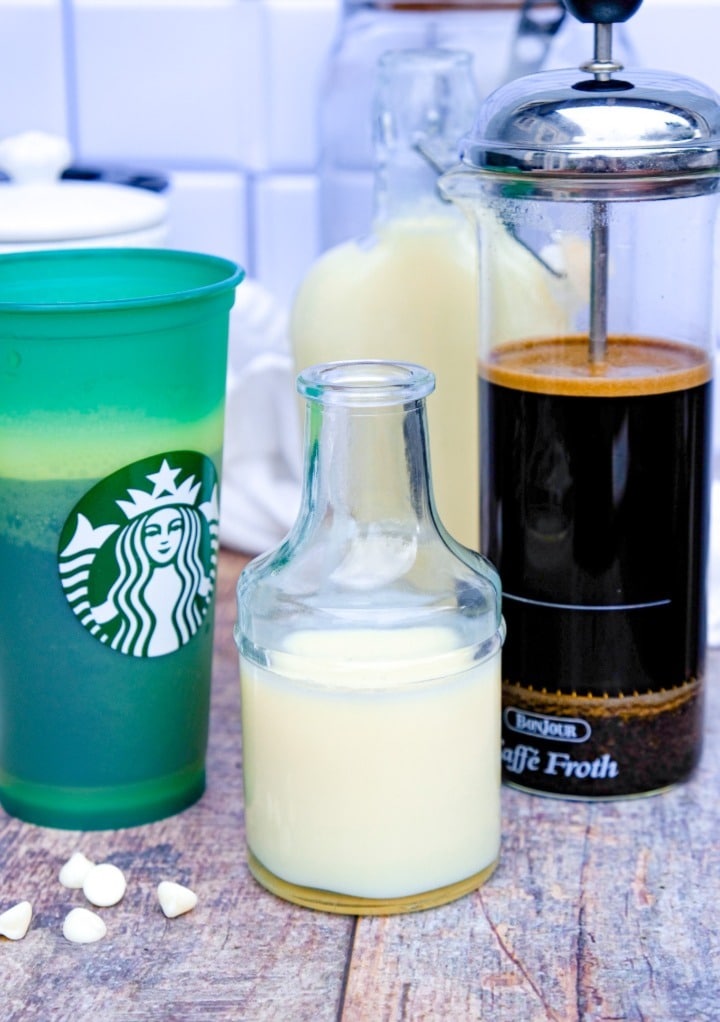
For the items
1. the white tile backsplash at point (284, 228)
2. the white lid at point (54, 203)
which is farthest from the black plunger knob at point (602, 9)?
the white tile backsplash at point (284, 228)

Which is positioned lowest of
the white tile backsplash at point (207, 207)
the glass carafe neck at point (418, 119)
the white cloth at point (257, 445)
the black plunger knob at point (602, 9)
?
the white cloth at point (257, 445)

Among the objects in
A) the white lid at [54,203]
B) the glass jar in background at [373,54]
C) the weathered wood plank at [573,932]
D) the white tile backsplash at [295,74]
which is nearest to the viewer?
the weathered wood plank at [573,932]

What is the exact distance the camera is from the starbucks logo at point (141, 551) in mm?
666

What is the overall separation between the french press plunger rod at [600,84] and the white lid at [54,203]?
0.94 feet

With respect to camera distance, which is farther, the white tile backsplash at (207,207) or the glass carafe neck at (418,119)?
the white tile backsplash at (207,207)

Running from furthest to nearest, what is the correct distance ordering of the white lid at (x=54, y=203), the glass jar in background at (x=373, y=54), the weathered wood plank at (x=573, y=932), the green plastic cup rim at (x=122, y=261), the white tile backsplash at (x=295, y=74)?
the white tile backsplash at (x=295, y=74)
the glass jar in background at (x=373, y=54)
the white lid at (x=54, y=203)
the green plastic cup rim at (x=122, y=261)
the weathered wood plank at (x=573, y=932)

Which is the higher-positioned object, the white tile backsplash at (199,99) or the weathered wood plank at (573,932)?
the white tile backsplash at (199,99)

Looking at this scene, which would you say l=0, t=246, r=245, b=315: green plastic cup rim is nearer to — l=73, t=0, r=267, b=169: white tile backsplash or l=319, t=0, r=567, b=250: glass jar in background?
l=319, t=0, r=567, b=250: glass jar in background

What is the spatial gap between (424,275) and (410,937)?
382 mm

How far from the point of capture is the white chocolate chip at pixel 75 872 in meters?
0.67

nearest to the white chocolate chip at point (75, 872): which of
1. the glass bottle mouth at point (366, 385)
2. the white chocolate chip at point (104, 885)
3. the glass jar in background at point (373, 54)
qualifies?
the white chocolate chip at point (104, 885)

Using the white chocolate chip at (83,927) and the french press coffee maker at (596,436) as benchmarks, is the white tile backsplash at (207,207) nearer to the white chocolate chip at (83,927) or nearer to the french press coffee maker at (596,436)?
the french press coffee maker at (596,436)

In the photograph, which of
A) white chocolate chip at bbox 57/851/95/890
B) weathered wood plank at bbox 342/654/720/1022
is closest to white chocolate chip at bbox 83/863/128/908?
white chocolate chip at bbox 57/851/95/890

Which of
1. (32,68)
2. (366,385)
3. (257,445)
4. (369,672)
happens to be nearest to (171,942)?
(369,672)
